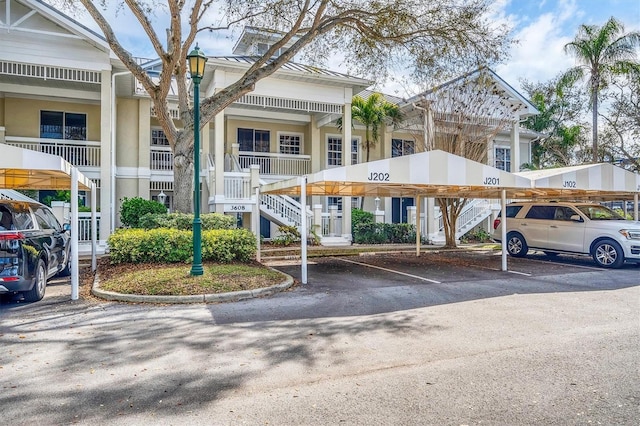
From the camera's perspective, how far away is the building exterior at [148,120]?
570 inches

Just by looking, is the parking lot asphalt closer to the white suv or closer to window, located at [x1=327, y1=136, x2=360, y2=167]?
the white suv

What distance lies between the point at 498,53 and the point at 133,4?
1024 centimetres

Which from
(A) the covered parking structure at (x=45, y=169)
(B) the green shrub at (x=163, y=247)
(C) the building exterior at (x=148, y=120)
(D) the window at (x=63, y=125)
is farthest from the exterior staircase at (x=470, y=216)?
(D) the window at (x=63, y=125)

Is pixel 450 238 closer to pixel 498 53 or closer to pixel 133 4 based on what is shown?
pixel 498 53

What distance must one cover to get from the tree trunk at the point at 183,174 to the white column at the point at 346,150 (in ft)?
20.8

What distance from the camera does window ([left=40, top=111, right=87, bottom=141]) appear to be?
1761 centimetres

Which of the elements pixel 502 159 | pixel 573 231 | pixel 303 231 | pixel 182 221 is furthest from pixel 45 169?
pixel 502 159

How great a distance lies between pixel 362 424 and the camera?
11.5ft

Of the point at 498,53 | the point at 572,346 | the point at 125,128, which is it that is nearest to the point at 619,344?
the point at 572,346

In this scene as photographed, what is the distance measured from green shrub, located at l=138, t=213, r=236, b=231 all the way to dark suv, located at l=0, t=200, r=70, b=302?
10.5 feet

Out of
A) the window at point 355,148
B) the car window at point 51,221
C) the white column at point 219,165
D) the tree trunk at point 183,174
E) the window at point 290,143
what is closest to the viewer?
the car window at point 51,221

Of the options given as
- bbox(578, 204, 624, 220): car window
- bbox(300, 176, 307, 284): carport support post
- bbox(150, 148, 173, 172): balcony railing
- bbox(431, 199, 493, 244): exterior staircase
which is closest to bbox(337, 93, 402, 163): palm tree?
bbox(431, 199, 493, 244): exterior staircase

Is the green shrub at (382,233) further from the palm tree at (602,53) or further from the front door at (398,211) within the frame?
the palm tree at (602,53)

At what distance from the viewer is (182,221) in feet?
40.5
